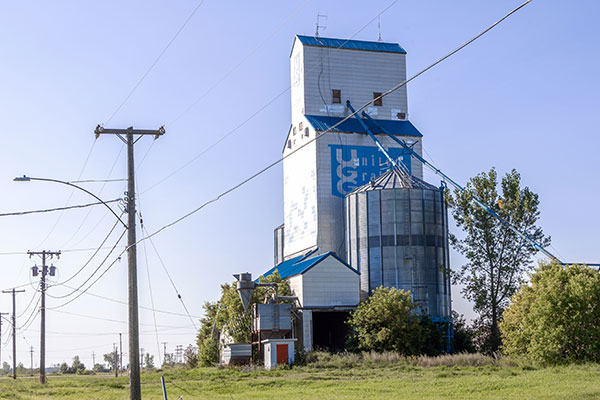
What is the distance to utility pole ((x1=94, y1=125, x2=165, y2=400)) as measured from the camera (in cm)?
2792

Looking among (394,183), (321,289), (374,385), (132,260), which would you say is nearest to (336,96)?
(394,183)

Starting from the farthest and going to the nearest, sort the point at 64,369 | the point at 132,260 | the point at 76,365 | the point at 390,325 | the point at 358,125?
1. the point at 76,365
2. the point at 64,369
3. the point at 358,125
4. the point at 390,325
5. the point at 132,260

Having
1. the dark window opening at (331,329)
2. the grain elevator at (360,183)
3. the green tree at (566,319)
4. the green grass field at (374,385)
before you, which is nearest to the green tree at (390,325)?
the grain elevator at (360,183)

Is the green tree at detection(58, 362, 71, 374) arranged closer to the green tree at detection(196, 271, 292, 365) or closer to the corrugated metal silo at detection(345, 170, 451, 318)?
the green tree at detection(196, 271, 292, 365)

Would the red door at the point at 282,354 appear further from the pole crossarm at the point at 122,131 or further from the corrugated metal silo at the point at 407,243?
the pole crossarm at the point at 122,131

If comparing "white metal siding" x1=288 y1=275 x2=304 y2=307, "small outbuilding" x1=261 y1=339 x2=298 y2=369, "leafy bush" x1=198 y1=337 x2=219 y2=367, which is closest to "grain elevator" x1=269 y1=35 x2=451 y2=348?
"white metal siding" x1=288 y1=275 x2=304 y2=307

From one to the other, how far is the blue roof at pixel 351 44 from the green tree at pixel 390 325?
28.0 metres

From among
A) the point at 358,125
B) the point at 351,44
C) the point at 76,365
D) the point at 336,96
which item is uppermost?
the point at 351,44

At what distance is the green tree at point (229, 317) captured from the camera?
64125 millimetres

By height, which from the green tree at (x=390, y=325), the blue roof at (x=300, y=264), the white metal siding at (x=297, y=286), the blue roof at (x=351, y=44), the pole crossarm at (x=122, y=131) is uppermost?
the blue roof at (x=351, y=44)

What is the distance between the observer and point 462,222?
64812 millimetres

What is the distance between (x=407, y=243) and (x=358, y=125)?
1567 cm

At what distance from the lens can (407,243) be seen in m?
63.2

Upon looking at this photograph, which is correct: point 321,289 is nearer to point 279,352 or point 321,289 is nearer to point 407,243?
point 407,243
